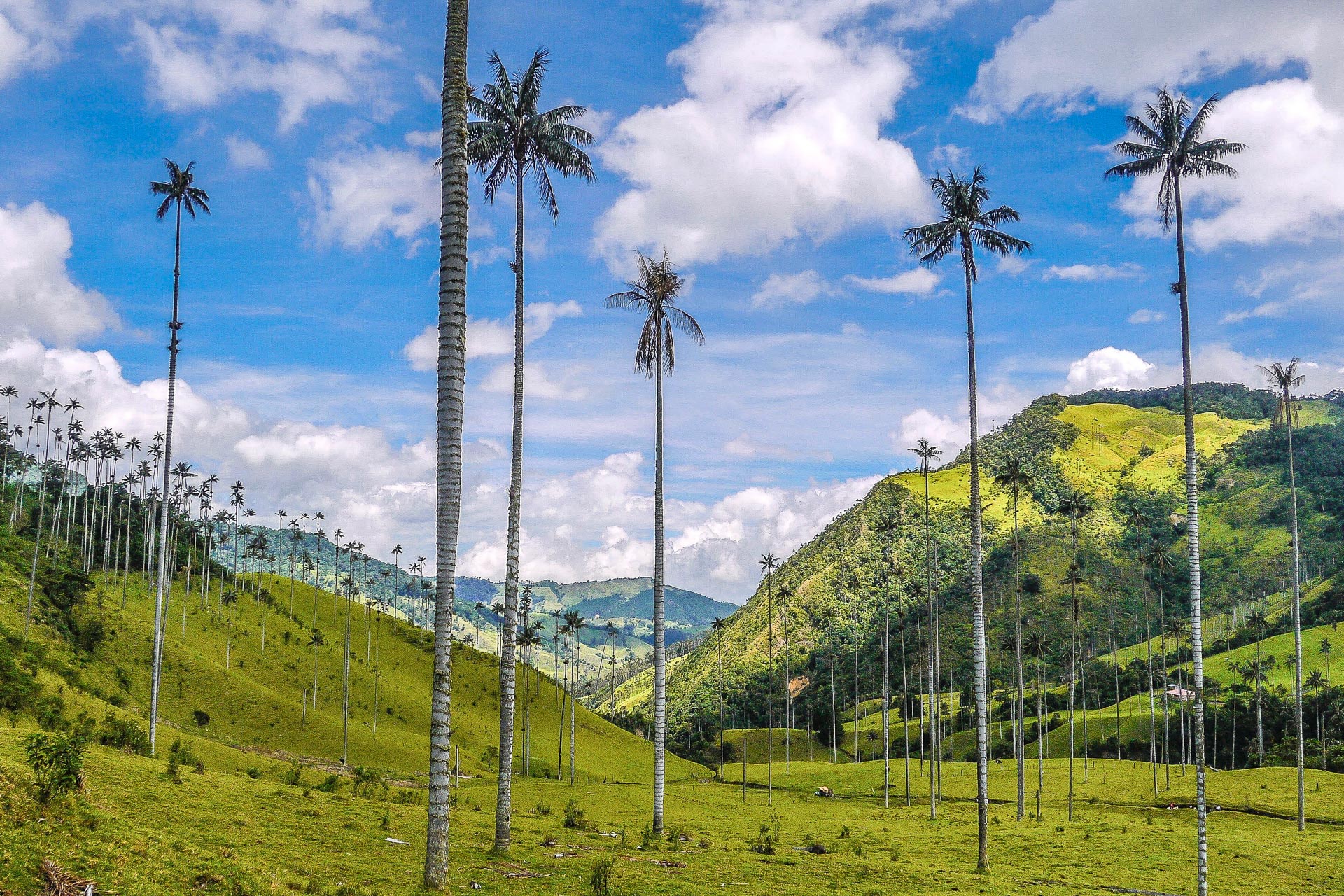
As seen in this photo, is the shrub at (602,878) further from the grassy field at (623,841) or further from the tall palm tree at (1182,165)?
the tall palm tree at (1182,165)

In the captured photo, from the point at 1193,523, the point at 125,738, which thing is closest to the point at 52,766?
the point at 125,738

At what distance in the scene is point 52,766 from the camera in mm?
14523

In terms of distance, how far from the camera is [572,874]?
21.2 meters

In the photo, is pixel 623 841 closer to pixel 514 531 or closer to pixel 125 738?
pixel 514 531

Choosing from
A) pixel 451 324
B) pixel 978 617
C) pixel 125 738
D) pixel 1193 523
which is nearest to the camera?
pixel 451 324

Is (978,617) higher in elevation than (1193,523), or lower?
lower

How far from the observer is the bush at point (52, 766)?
14375mm

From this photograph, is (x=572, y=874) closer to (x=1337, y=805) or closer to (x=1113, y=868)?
(x=1113, y=868)

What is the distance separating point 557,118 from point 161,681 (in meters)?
75.0

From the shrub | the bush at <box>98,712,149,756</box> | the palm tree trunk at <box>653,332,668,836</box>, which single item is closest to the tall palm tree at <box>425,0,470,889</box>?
the shrub

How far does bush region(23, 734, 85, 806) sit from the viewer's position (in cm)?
1438

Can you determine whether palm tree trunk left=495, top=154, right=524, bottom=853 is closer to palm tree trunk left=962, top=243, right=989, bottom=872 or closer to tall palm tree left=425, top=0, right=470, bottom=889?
tall palm tree left=425, top=0, right=470, bottom=889

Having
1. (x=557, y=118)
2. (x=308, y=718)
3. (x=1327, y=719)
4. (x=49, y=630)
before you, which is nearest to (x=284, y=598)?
(x=308, y=718)

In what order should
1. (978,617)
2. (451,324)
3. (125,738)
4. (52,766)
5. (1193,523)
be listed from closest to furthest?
(52,766), (451,324), (1193,523), (978,617), (125,738)
